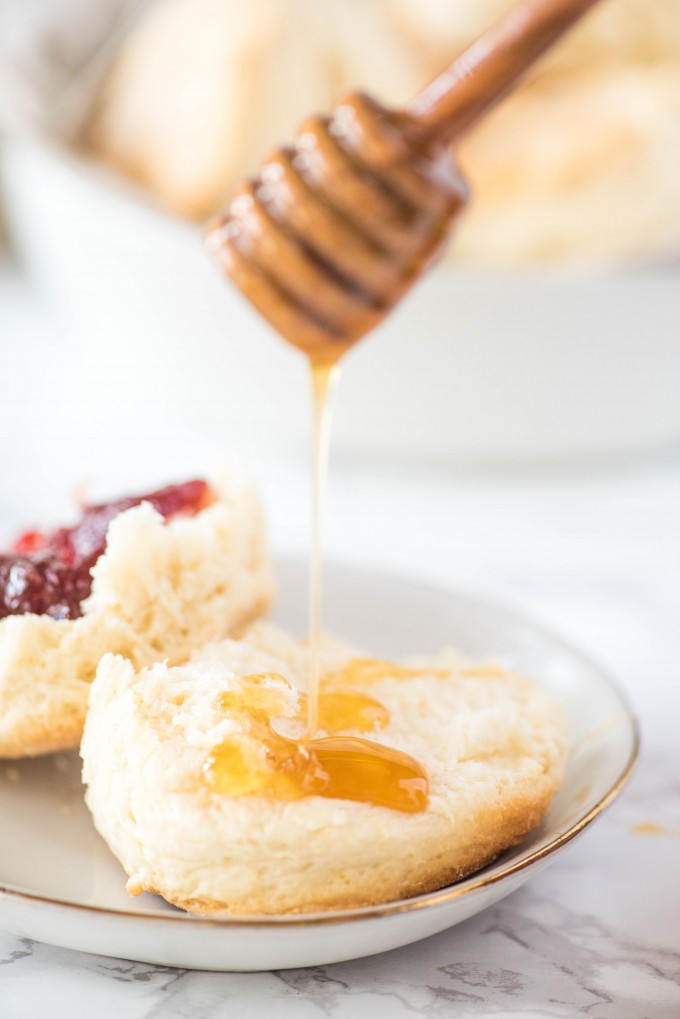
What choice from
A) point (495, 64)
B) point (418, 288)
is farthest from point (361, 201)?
point (418, 288)

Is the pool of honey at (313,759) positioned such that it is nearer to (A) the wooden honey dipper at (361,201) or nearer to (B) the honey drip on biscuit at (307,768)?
(B) the honey drip on biscuit at (307,768)

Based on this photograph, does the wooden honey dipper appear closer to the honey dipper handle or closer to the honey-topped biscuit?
the honey dipper handle

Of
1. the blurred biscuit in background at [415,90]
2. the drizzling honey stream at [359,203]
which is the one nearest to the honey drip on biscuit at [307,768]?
the drizzling honey stream at [359,203]

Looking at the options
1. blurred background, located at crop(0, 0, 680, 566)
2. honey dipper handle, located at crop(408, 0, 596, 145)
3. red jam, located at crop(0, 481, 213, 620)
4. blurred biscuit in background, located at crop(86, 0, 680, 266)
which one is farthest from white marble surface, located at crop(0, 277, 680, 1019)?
honey dipper handle, located at crop(408, 0, 596, 145)

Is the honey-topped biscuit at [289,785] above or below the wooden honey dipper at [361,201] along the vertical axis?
below

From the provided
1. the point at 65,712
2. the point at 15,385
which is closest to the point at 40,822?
the point at 65,712

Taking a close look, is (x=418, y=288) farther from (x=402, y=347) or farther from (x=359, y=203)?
(x=359, y=203)

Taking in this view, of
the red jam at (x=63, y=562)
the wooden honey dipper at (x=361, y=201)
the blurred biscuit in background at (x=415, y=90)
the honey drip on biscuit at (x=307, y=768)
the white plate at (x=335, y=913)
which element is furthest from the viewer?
the blurred biscuit in background at (x=415, y=90)

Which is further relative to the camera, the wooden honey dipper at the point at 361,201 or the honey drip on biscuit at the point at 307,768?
the wooden honey dipper at the point at 361,201
